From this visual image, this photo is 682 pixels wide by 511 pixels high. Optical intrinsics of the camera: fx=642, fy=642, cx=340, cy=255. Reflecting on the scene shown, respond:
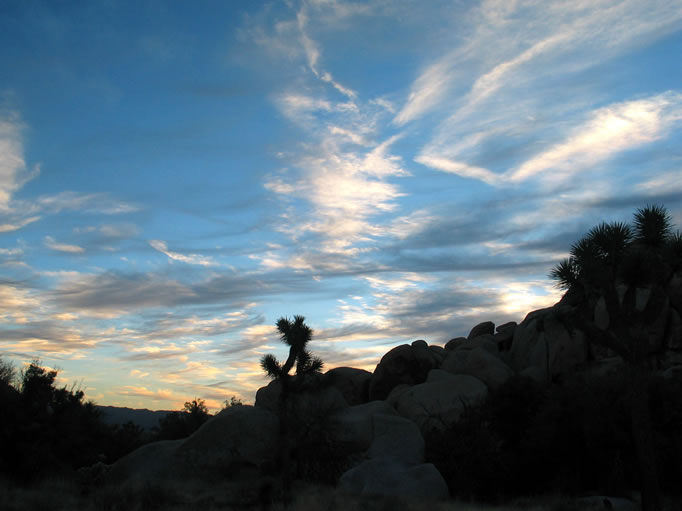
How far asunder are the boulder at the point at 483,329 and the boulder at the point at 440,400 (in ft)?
66.9

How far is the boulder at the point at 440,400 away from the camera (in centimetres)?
3256

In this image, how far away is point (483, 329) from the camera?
182 ft

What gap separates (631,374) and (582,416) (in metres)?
7.72

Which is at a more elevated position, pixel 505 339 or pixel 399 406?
pixel 505 339

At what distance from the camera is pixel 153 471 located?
28172 millimetres

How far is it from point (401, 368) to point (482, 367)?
7.44m

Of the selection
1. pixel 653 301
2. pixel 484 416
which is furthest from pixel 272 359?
pixel 653 301

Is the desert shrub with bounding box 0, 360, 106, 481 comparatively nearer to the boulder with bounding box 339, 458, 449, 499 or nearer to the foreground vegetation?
the foreground vegetation

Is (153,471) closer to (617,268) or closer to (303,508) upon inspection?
(303,508)

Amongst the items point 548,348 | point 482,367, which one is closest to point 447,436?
point 482,367

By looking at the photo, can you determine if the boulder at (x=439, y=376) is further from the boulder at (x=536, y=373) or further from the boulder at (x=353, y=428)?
the boulder at (x=353, y=428)

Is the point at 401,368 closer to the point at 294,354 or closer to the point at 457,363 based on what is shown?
the point at 457,363

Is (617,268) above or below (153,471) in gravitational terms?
above

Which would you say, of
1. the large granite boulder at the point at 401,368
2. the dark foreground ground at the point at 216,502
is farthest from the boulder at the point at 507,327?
the dark foreground ground at the point at 216,502
